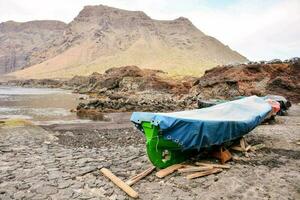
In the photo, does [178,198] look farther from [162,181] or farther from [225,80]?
[225,80]

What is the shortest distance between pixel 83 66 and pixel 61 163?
18319 cm

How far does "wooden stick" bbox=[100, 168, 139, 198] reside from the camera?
9.23 metres

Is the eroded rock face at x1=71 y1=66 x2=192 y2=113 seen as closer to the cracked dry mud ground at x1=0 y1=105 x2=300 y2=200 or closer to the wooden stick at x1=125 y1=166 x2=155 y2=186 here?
the cracked dry mud ground at x1=0 y1=105 x2=300 y2=200

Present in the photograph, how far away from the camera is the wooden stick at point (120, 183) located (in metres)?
9.23

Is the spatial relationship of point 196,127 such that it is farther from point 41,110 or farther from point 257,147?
point 41,110

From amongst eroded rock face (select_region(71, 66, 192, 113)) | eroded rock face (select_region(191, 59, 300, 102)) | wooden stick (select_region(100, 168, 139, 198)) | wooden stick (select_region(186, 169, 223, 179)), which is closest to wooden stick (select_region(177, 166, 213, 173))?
wooden stick (select_region(186, 169, 223, 179))

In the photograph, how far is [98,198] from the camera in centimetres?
912

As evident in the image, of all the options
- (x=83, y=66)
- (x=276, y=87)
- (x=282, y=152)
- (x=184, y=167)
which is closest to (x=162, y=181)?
(x=184, y=167)

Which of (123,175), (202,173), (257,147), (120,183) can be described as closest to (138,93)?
(257,147)

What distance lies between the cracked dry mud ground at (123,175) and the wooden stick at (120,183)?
0.47 ft

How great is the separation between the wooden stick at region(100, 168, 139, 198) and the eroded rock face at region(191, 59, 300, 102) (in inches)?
1335

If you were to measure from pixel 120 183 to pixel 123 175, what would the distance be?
121 centimetres

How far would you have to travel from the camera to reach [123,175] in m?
11.1

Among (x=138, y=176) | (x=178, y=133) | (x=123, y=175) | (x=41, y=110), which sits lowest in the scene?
(x=41, y=110)
